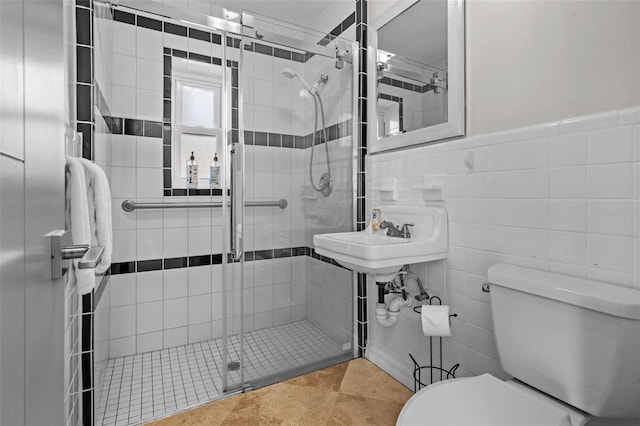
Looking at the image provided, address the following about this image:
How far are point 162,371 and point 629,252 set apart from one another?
235 centimetres

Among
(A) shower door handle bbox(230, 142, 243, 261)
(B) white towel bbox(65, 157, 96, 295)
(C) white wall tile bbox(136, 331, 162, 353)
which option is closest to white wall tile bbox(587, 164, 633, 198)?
(A) shower door handle bbox(230, 142, 243, 261)

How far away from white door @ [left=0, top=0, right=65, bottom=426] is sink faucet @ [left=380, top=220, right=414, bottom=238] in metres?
1.42

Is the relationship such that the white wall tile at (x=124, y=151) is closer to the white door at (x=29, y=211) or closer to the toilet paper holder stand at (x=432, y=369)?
the white door at (x=29, y=211)

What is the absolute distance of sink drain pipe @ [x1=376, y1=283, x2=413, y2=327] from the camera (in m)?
1.75

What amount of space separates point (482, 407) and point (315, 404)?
0.93m

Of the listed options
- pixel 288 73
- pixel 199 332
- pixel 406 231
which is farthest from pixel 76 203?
pixel 199 332

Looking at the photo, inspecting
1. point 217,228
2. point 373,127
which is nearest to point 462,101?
point 373,127

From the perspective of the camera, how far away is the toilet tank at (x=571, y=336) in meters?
0.89

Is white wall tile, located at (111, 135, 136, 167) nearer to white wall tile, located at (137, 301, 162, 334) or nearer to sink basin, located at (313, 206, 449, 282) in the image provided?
white wall tile, located at (137, 301, 162, 334)

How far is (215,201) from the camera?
2.53m

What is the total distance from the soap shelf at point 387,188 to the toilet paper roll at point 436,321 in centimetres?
68

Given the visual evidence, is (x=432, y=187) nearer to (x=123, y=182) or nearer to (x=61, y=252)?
(x=61, y=252)

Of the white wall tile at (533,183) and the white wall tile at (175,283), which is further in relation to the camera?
the white wall tile at (175,283)

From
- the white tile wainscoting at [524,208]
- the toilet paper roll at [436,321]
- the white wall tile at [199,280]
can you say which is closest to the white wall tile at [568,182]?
the white tile wainscoting at [524,208]
